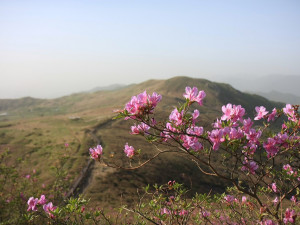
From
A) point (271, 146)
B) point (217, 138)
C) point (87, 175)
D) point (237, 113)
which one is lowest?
point (87, 175)

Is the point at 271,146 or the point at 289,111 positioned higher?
the point at 289,111

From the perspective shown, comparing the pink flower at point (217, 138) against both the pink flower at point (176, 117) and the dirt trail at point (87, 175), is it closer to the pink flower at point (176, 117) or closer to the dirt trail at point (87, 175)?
the pink flower at point (176, 117)

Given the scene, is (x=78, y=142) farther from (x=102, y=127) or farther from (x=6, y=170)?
(x=6, y=170)

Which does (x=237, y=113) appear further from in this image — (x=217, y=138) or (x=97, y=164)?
(x=97, y=164)

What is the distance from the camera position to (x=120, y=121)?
51.2 metres

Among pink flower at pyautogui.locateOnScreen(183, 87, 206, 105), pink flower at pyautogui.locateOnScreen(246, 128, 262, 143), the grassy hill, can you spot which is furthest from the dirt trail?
pink flower at pyautogui.locateOnScreen(183, 87, 206, 105)

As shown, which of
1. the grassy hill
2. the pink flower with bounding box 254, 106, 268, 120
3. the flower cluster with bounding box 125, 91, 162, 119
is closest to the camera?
the flower cluster with bounding box 125, 91, 162, 119

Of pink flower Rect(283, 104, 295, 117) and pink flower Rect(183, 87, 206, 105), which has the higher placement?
pink flower Rect(183, 87, 206, 105)

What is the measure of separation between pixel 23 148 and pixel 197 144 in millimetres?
37781

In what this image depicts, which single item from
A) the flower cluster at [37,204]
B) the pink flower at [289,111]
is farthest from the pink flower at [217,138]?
the flower cluster at [37,204]

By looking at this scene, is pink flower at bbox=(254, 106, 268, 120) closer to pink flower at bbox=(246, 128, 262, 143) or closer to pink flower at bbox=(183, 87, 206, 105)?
pink flower at bbox=(246, 128, 262, 143)

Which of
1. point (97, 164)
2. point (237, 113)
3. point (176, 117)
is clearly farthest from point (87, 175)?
point (237, 113)

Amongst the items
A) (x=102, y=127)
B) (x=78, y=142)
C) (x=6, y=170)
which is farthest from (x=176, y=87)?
(x=6, y=170)

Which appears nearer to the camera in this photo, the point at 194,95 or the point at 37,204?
the point at 194,95
